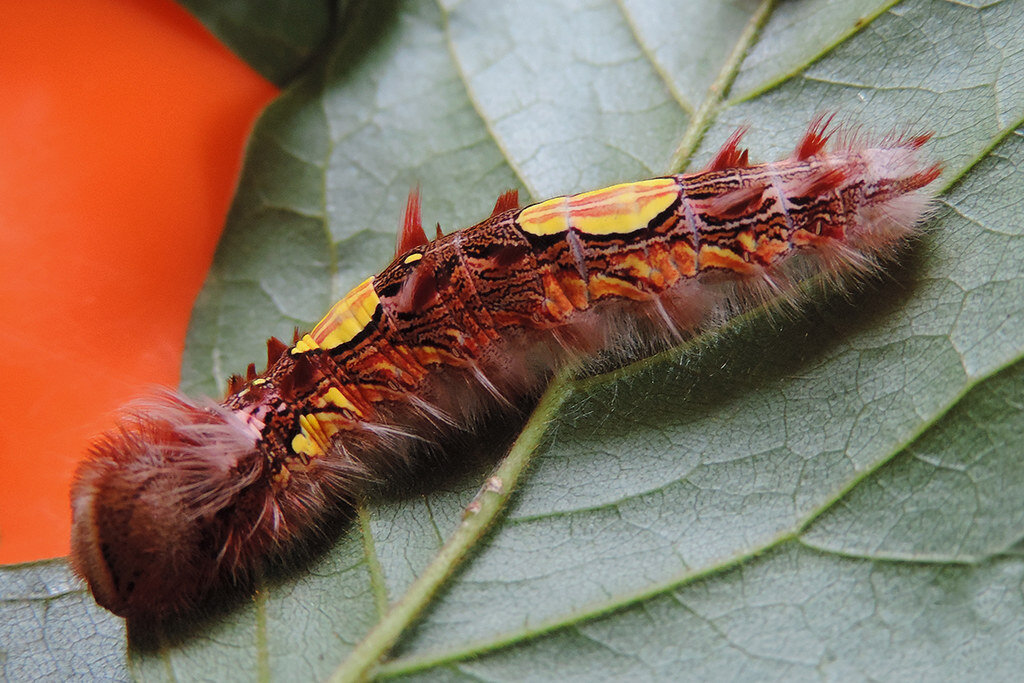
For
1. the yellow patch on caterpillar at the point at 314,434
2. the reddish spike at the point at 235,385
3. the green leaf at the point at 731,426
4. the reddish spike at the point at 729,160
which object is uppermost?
the reddish spike at the point at 235,385

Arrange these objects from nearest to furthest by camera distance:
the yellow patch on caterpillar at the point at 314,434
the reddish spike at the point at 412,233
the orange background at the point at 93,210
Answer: the yellow patch on caterpillar at the point at 314,434
the reddish spike at the point at 412,233
the orange background at the point at 93,210

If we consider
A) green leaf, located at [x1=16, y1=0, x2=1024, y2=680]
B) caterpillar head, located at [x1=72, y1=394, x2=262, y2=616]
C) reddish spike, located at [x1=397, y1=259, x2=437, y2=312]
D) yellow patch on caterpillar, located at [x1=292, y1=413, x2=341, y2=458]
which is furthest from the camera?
yellow patch on caterpillar, located at [x1=292, y1=413, x2=341, y2=458]

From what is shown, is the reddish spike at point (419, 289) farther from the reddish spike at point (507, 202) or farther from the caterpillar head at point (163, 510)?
the caterpillar head at point (163, 510)

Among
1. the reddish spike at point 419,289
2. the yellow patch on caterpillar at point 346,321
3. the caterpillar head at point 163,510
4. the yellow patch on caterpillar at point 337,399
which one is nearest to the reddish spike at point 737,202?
the reddish spike at point 419,289

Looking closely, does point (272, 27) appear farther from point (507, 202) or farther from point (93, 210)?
point (507, 202)

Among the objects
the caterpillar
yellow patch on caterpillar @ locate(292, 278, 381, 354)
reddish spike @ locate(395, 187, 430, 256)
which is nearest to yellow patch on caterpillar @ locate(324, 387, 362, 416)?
the caterpillar

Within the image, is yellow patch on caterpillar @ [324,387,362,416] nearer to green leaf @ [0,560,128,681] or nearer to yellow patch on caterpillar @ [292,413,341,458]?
yellow patch on caterpillar @ [292,413,341,458]

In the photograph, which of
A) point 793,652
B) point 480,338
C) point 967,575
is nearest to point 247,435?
point 480,338
